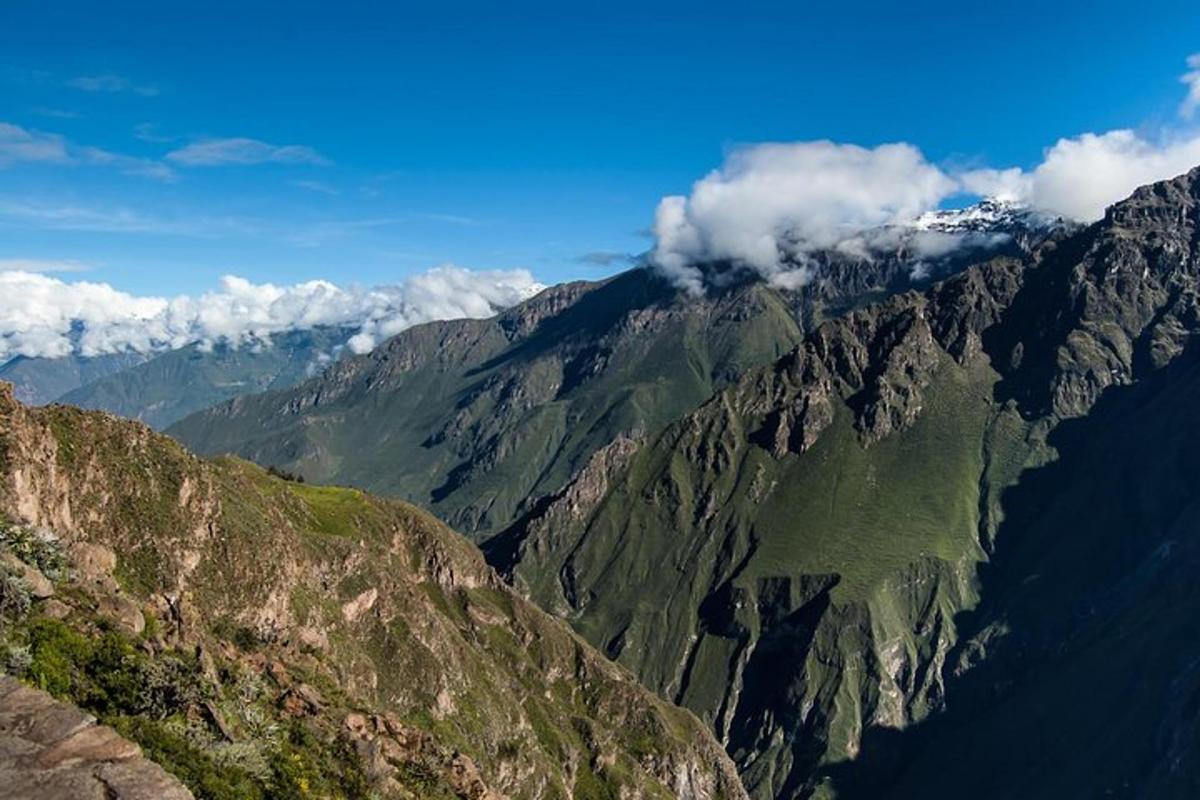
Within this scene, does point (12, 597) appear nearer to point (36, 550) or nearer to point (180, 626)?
point (36, 550)

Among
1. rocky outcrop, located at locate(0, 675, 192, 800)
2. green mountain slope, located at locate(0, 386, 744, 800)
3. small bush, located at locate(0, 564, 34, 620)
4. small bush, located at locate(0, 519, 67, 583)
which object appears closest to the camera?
rocky outcrop, located at locate(0, 675, 192, 800)

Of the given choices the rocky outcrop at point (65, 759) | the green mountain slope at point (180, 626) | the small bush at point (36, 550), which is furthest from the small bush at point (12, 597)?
the rocky outcrop at point (65, 759)

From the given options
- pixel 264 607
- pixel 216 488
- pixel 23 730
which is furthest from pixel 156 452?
pixel 23 730

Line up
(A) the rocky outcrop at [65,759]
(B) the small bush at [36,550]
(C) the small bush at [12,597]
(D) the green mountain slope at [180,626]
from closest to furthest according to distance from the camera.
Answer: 1. (A) the rocky outcrop at [65,759]
2. (D) the green mountain slope at [180,626]
3. (C) the small bush at [12,597]
4. (B) the small bush at [36,550]

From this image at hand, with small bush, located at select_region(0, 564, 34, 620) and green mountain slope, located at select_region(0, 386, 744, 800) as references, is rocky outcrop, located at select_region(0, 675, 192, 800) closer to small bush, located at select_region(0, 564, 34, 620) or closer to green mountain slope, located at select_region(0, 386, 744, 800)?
green mountain slope, located at select_region(0, 386, 744, 800)

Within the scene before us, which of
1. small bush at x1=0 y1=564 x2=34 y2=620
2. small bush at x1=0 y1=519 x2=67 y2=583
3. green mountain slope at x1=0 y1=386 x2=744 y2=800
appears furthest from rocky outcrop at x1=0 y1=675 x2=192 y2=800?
small bush at x1=0 y1=519 x2=67 y2=583

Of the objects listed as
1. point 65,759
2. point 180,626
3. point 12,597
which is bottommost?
point 180,626

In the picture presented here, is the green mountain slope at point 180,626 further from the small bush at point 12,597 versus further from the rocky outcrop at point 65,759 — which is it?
the rocky outcrop at point 65,759

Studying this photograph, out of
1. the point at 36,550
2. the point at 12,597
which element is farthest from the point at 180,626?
the point at 12,597
